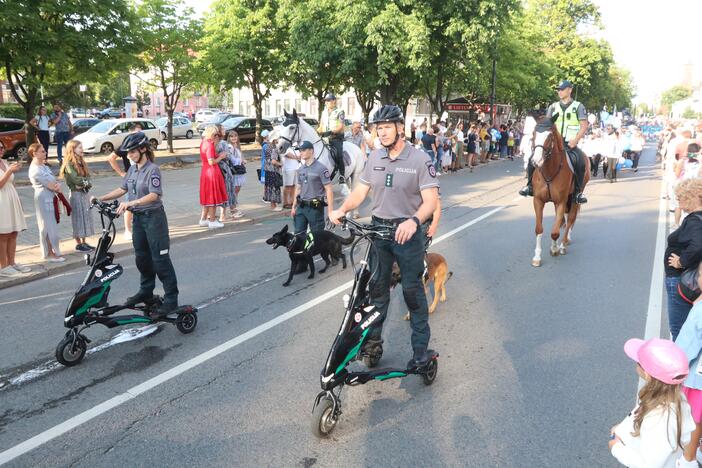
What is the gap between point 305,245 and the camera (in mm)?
7723

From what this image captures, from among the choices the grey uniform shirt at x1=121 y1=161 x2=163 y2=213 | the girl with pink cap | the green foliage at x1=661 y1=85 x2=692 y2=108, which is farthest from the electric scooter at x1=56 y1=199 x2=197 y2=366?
the green foliage at x1=661 y1=85 x2=692 y2=108

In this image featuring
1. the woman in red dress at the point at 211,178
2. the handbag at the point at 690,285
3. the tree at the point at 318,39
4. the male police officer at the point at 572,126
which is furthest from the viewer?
the tree at the point at 318,39

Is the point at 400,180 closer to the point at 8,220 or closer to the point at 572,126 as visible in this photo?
the point at 8,220

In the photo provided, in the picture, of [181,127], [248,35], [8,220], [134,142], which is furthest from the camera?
[181,127]

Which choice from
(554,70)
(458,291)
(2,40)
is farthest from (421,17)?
(554,70)

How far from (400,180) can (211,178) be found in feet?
26.0

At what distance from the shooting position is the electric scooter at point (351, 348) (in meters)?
3.88

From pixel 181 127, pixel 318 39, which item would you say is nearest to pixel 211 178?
pixel 318 39

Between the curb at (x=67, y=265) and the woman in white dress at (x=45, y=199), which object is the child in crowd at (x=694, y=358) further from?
the woman in white dress at (x=45, y=199)

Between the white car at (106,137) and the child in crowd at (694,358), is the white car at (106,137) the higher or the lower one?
the higher one

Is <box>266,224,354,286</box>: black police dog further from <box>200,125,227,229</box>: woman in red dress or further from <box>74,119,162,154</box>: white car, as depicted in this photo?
<box>74,119,162,154</box>: white car

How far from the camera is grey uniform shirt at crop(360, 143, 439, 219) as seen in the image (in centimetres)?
429

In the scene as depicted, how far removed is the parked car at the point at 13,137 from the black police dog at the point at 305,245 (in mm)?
18287

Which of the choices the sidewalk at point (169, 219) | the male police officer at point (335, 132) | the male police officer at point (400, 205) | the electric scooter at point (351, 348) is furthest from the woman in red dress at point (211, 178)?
the electric scooter at point (351, 348)
